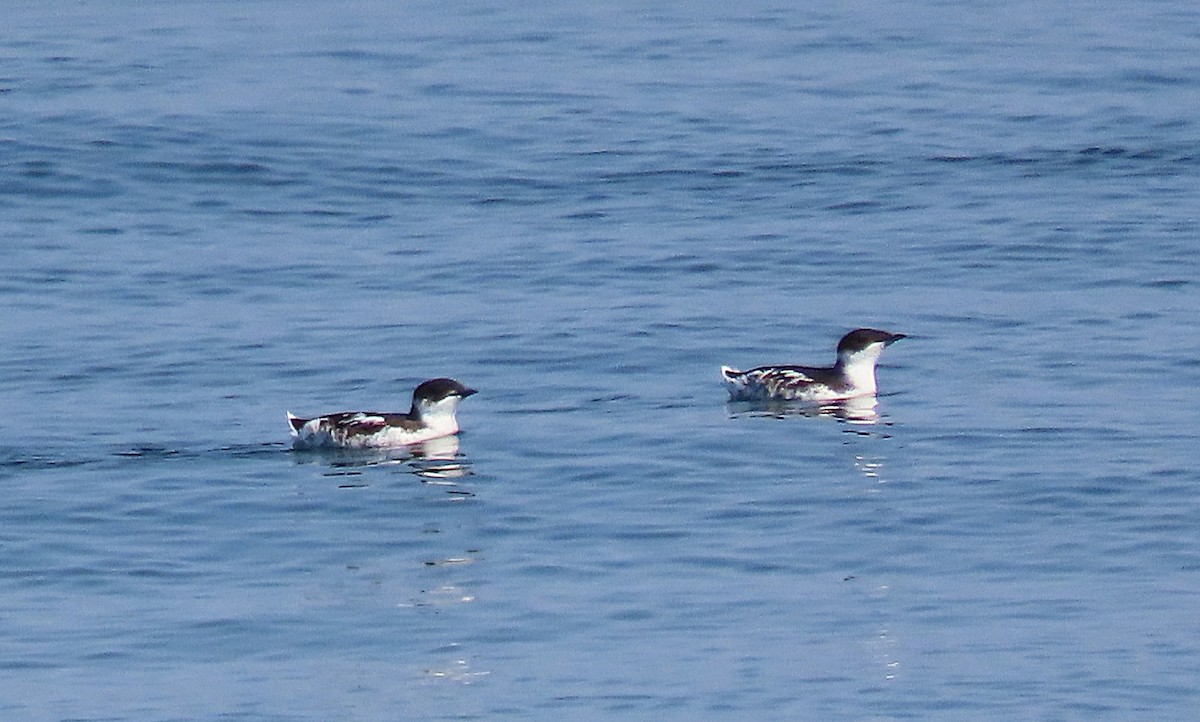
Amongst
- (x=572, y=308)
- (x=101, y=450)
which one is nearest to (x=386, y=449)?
(x=101, y=450)

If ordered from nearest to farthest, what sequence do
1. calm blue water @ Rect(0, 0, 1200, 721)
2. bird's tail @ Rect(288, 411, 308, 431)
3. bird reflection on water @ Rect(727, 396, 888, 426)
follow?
calm blue water @ Rect(0, 0, 1200, 721) < bird's tail @ Rect(288, 411, 308, 431) < bird reflection on water @ Rect(727, 396, 888, 426)

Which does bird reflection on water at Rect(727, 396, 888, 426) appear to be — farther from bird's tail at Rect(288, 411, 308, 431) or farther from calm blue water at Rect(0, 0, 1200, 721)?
bird's tail at Rect(288, 411, 308, 431)

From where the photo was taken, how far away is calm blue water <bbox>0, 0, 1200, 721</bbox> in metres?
16.9

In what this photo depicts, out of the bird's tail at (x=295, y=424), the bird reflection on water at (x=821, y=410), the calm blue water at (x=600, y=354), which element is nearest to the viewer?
the calm blue water at (x=600, y=354)

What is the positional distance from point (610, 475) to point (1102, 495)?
13.8 ft

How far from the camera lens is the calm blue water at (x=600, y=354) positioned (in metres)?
16.9

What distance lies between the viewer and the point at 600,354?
27609 millimetres

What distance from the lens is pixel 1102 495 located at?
21047 mm

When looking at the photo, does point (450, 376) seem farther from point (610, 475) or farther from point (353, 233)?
point (353, 233)

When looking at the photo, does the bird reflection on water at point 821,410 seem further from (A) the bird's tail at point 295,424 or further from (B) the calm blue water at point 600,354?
(A) the bird's tail at point 295,424

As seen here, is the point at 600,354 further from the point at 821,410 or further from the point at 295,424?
the point at 295,424

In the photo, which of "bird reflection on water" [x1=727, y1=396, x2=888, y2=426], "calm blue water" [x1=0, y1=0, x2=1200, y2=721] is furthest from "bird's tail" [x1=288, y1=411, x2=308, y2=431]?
"bird reflection on water" [x1=727, y1=396, x2=888, y2=426]

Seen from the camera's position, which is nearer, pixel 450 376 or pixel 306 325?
A: pixel 450 376

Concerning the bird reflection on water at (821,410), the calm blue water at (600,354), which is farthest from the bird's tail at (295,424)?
the bird reflection on water at (821,410)
